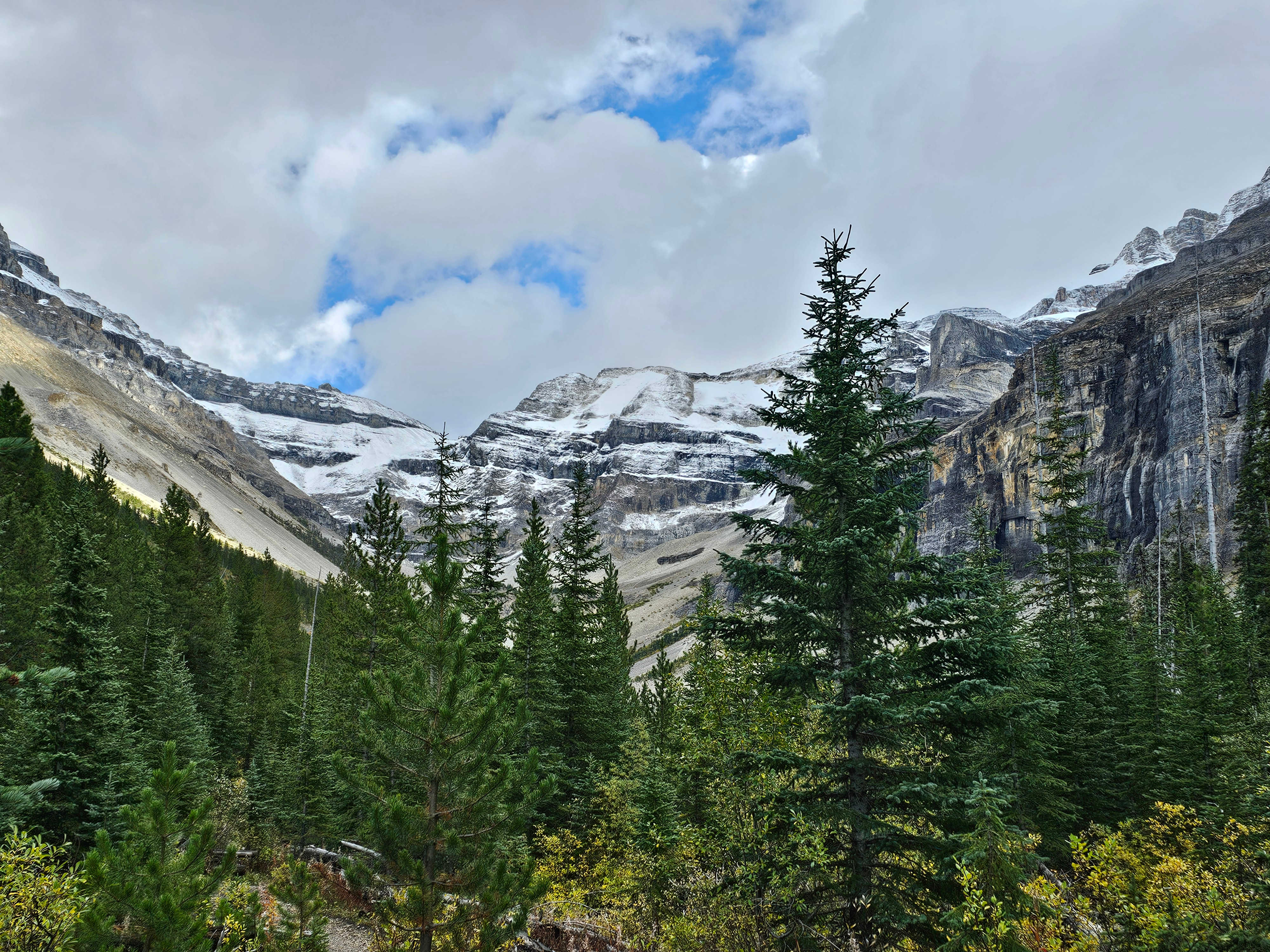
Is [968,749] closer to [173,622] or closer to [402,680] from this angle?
[402,680]

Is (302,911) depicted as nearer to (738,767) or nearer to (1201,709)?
(738,767)

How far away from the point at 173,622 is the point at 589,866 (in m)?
32.1

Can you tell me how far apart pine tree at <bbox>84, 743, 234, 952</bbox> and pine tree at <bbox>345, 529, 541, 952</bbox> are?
2058 millimetres

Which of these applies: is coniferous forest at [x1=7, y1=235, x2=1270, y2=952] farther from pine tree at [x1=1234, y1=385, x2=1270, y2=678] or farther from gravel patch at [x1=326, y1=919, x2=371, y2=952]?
pine tree at [x1=1234, y1=385, x2=1270, y2=678]

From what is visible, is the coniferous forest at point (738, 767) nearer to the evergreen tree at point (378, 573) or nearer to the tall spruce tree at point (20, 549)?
the evergreen tree at point (378, 573)

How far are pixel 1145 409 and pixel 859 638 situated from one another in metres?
93.6

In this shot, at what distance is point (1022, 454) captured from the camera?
99375mm

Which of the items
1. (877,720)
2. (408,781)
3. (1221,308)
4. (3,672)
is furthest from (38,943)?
(1221,308)

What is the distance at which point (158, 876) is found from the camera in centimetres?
769

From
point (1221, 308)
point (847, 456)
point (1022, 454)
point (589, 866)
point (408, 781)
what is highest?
point (1221, 308)

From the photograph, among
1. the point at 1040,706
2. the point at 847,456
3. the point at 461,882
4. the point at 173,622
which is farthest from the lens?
the point at 173,622

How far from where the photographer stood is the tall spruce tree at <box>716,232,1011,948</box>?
34.1 feet

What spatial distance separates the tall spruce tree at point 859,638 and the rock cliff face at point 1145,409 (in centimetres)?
4885

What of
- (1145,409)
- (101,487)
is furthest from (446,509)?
(1145,409)
